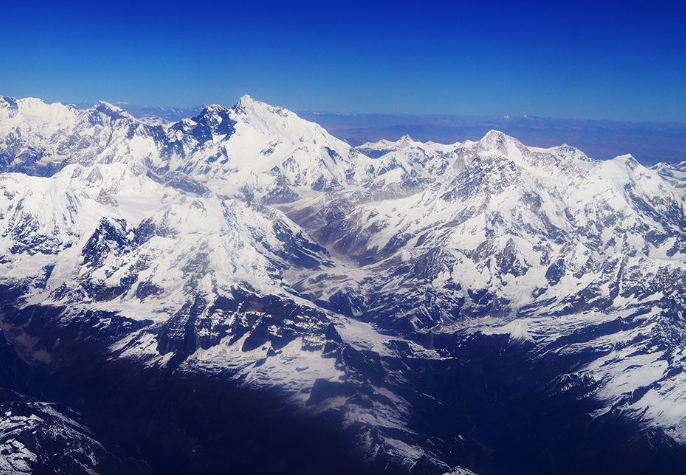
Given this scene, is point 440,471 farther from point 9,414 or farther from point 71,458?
point 9,414

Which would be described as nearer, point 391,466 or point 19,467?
point 19,467

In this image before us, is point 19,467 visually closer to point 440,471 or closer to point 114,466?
point 114,466

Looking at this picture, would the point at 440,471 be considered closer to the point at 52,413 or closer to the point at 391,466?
the point at 391,466

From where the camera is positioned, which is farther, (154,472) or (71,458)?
(154,472)

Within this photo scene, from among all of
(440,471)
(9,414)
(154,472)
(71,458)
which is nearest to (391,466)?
(440,471)

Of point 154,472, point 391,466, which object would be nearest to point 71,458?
point 154,472

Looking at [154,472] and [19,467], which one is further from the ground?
[19,467]

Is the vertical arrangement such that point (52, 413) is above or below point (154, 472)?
above

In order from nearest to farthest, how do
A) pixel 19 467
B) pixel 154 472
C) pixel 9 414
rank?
pixel 19 467 → pixel 9 414 → pixel 154 472

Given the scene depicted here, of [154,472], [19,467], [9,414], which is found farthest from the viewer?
[154,472]
